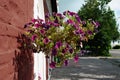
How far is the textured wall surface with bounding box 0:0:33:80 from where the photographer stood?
111 inches

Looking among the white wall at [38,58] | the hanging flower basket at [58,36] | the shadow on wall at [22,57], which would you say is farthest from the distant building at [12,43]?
the white wall at [38,58]

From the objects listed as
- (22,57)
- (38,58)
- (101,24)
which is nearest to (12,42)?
(22,57)

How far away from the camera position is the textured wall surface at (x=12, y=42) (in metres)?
2.83

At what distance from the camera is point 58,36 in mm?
3896

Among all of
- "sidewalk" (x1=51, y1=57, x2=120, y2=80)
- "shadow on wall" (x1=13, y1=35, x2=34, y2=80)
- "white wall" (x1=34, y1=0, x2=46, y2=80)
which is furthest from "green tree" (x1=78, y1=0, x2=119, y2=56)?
"shadow on wall" (x1=13, y1=35, x2=34, y2=80)

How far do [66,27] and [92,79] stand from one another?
13595mm

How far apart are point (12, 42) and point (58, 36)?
74cm

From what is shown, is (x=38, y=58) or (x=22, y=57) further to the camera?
(x=38, y=58)

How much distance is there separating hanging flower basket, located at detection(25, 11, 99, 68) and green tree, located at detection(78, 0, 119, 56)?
140 ft

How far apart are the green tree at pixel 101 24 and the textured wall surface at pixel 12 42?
141 ft

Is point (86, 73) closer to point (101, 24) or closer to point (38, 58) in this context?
point (38, 58)

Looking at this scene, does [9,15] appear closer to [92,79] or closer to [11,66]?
[11,66]

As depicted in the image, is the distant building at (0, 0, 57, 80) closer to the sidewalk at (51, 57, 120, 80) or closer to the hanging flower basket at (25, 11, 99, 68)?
the hanging flower basket at (25, 11, 99, 68)

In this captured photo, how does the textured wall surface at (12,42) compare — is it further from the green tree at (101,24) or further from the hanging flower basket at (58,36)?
the green tree at (101,24)
